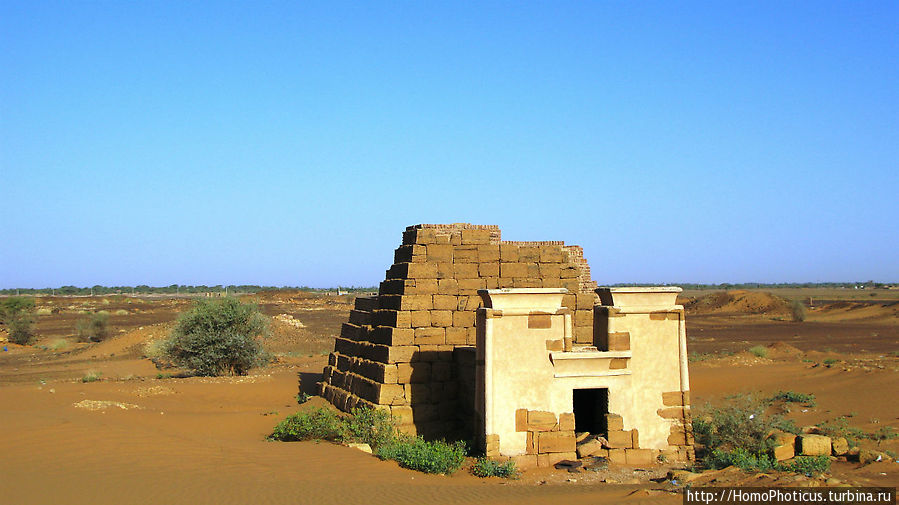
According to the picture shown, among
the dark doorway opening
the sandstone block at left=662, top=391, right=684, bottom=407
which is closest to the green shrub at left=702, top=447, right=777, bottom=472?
the sandstone block at left=662, top=391, right=684, bottom=407

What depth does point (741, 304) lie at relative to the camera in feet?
222

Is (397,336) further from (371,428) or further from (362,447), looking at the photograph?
(362,447)

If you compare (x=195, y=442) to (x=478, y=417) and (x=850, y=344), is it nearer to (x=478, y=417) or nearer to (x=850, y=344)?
(x=478, y=417)

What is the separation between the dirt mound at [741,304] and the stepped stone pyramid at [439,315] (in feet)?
173

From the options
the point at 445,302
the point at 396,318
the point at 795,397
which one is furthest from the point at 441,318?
the point at 795,397

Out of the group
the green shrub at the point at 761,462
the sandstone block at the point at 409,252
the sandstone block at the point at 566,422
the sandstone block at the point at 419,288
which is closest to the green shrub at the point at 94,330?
the sandstone block at the point at 409,252

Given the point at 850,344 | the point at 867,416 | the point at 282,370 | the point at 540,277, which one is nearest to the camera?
the point at 540,277

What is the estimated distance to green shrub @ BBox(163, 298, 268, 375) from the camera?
22.5 metres

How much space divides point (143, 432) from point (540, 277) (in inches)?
324

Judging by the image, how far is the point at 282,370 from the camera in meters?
24.4

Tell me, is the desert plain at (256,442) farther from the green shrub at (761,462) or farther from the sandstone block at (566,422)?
the sandstone block at (566,422)

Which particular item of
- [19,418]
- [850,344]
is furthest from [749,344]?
[19,418]

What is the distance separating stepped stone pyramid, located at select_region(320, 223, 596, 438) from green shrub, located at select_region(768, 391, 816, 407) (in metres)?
7.15

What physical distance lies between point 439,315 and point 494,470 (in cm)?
404
